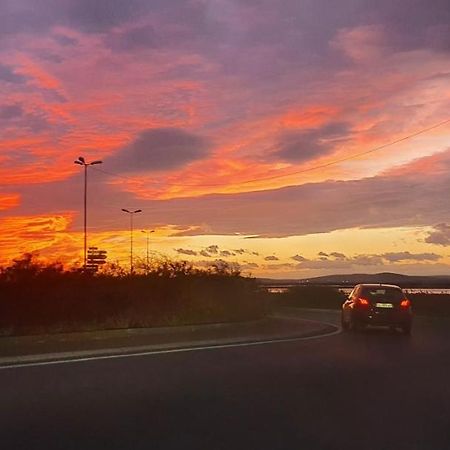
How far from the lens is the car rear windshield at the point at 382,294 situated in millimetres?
25828

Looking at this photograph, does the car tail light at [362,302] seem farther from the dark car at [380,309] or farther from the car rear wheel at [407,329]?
the car rear wheel at [407,329]

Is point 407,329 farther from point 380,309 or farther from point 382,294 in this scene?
point 382,294

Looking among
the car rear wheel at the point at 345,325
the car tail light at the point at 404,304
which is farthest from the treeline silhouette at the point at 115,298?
the car tail light at the point at 404,304

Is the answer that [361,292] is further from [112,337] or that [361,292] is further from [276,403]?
[276,403]

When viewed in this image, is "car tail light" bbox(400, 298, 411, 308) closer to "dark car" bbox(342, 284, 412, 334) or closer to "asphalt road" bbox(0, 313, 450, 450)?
"dark car" bbox(342, 284, 412, 334)

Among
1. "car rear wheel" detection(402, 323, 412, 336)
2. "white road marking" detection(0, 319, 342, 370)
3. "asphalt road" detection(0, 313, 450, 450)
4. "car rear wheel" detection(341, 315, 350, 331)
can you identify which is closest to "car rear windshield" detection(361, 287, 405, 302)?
"car rear wheel" detection(402, 323, 412, 336)

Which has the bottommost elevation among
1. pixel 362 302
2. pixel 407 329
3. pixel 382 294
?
pixel 407 329

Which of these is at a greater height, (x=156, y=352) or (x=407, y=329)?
(x=407, y=329)

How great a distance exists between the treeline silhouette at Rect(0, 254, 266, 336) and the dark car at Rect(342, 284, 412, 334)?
400cm

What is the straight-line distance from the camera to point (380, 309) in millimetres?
25531

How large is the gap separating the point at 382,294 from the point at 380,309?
667 mm

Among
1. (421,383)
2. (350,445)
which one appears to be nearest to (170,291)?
(421,383)

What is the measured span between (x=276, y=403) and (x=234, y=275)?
2164cm

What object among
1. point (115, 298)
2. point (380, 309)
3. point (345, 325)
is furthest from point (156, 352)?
point (345, 325)
